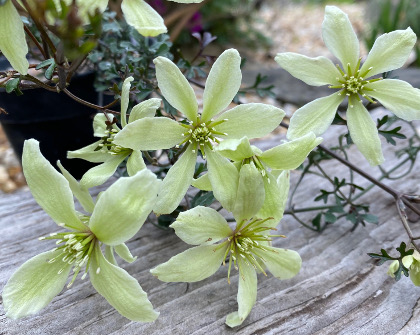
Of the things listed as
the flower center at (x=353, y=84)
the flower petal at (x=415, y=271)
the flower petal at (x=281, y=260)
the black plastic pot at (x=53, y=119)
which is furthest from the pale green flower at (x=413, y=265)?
the black plastic pot at (x=53, y=119)

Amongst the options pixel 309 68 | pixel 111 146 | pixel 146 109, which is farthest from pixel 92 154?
pixel 309 68

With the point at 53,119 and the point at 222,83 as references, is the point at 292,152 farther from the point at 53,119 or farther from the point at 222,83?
the point at 53,119

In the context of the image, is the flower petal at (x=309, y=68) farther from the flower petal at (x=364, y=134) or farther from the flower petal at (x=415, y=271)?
the flower petal at (x=415, y=271)

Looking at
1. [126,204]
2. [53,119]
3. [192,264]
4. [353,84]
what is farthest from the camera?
[53,119]

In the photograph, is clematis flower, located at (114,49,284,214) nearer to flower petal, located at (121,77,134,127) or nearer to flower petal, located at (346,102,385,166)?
flower petal, located at (121,77,134,127)

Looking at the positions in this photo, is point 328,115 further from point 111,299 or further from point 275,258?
point 111,299

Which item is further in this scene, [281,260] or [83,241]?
[281,260]

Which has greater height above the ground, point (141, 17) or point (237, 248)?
point (141, 17)
